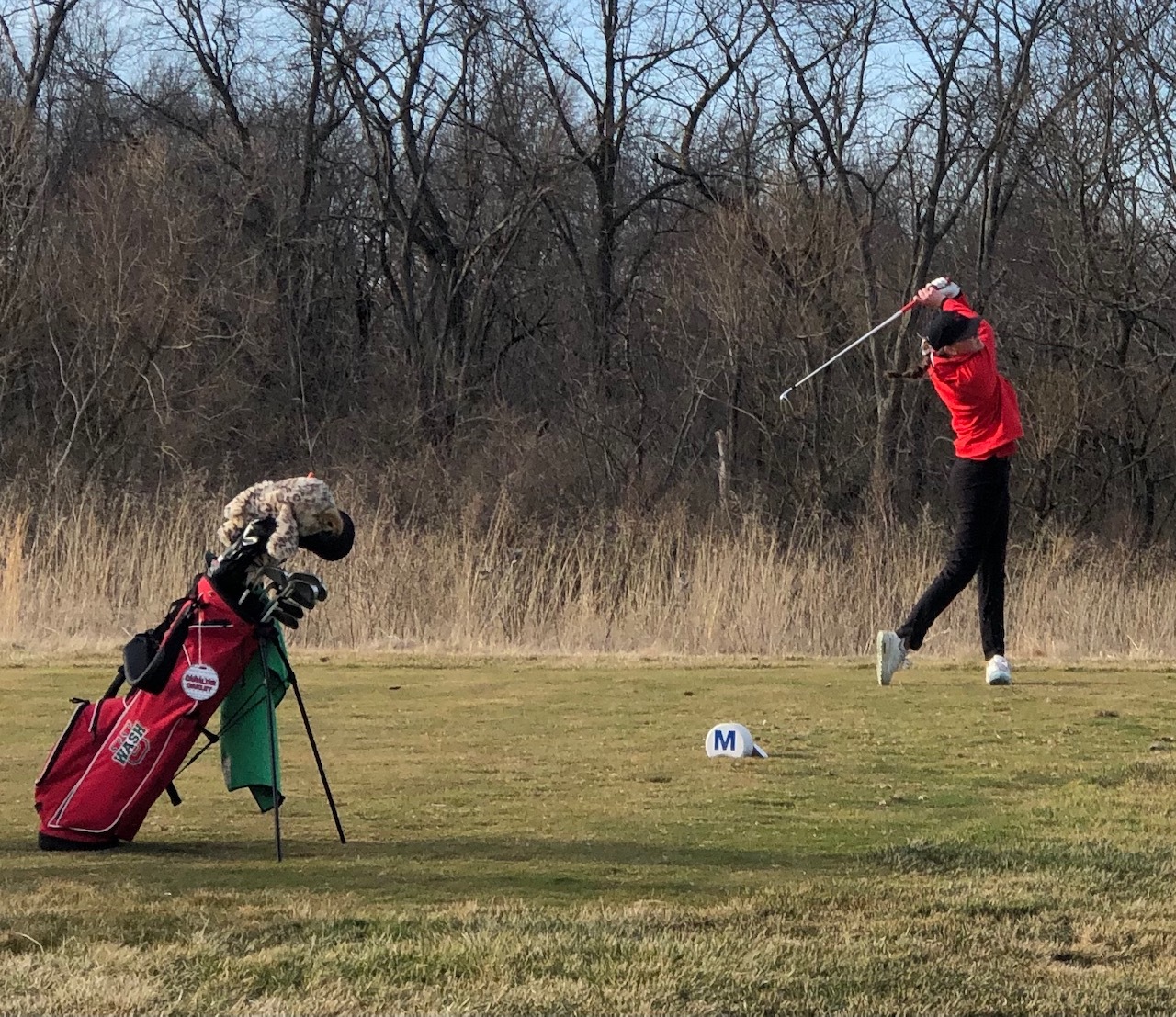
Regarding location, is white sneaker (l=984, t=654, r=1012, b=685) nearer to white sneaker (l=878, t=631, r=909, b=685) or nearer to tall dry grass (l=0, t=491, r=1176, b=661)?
white sneaker (l=878, t=631, r=909, b=685)

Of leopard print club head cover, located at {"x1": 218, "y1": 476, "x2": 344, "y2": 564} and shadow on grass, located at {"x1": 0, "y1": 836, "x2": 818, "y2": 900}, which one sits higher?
leopard print club head cover, located at {"x1": 218, "y1": 476, "x2": 344, "y2": 564}

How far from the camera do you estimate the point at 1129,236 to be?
77.5ft

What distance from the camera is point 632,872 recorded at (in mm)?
3797

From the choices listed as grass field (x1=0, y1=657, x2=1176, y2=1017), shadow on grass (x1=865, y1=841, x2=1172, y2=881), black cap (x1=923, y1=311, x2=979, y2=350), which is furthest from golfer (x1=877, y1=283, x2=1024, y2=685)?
shadow on grass (x1=865, y1=841, x2=1172, y2=881)

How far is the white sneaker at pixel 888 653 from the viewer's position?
6961 millimetres

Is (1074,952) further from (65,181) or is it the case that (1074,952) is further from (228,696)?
(65,181)

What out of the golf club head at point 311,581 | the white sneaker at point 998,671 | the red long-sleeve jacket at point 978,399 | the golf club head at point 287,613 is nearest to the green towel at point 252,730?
the golf club head at point 287,613

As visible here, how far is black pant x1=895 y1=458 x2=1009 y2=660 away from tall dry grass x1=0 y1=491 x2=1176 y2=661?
3.27m

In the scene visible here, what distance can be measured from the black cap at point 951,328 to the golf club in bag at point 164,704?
3.47 metres

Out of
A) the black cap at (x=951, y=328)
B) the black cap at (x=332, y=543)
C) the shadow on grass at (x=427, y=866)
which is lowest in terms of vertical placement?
the shadow on grass at (x=427, y=866)

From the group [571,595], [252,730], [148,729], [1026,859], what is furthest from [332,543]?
[571,595]

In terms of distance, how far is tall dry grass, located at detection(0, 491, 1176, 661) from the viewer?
1109 cm

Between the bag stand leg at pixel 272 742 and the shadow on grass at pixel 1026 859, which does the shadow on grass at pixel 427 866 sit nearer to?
the bag stand leg at pixel 272 742

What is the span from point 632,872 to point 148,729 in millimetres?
1330
